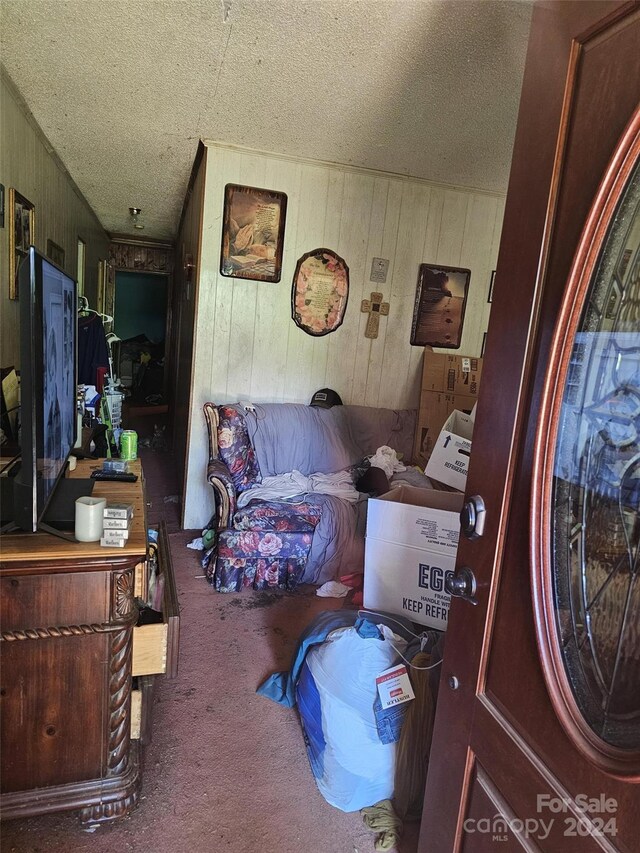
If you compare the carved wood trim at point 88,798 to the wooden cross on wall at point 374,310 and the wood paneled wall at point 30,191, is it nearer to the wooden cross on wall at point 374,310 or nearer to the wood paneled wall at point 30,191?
the wood paneled wall at point 30,191

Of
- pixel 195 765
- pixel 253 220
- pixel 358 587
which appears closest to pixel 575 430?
pixel 195 765

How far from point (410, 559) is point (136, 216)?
5.17m

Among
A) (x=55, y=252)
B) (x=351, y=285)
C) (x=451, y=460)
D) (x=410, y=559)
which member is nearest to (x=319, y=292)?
(x=351, y=285)

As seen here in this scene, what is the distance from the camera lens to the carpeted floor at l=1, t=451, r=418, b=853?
4.51 feet

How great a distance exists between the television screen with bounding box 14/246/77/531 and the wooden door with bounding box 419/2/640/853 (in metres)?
0.95

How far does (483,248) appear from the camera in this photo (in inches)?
148

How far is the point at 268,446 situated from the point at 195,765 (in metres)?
1.88

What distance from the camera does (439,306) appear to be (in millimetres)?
3771

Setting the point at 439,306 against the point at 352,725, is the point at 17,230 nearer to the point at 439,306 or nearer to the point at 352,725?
the point at 439,306

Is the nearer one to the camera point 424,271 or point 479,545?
point 479,545

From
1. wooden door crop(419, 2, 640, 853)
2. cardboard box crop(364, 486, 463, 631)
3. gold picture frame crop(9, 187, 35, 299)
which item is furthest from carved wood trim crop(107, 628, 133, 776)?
gold picture frame crop(9, 187, 35, 299)

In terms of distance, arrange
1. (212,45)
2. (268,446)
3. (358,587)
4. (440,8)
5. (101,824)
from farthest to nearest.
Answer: (268,446) → (358,587) → (212,45) → (440,8) → (101,824)

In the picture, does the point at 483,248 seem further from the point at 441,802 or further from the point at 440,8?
the point at 441,802

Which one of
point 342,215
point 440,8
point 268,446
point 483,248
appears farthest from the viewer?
point 483,248
